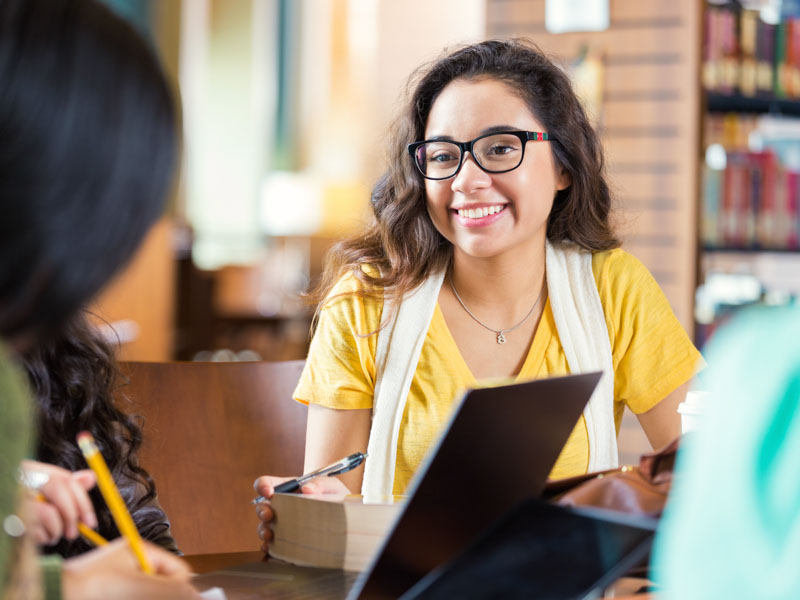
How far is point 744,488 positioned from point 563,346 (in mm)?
1100

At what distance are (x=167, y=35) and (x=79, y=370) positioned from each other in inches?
311

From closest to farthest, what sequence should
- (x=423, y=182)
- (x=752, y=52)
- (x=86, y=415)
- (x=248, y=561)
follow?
(x=248, y=561) → (x=86, y=415) → (x=423, y=182) → (x=752, y=52)

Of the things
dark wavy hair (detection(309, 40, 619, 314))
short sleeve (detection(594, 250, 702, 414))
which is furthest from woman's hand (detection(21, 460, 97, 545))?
short sleeve (detection(594, 250, 702, 414))

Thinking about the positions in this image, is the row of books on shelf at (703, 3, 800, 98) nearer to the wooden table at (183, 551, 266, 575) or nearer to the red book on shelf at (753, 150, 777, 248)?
the red book on shelf at (753, 150, 777, 248)

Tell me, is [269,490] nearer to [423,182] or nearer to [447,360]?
[447,360]

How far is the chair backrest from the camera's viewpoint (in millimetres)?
1532

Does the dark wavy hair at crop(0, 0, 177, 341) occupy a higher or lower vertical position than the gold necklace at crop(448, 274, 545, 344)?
higher

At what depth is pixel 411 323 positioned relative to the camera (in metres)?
1.62

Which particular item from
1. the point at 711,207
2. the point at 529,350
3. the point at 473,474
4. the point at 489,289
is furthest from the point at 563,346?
the point at 711,207

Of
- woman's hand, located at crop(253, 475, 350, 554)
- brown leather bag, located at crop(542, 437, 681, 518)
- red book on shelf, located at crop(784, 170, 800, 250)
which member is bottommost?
woman's hand, located at crop(253, 475, 350, 554)

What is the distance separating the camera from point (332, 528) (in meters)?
0.89

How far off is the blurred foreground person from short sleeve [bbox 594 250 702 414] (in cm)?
110

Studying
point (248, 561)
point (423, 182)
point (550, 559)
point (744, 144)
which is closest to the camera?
point (550, 559)

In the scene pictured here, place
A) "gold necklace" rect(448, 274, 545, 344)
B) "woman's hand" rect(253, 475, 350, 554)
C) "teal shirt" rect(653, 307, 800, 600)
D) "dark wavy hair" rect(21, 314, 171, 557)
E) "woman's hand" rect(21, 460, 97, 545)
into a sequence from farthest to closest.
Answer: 1. "gold necklace" rect(448, 274, 545, 344)
2. "dark wavy hair" rect(21, 314, 171, 557)
3. "woman's hand" rect(253, 475, 350, 554)
4. "woman's hand" rect(21, 460, 97, 545)
5. "teal shirt" rect(653, 307, 800, 600)
